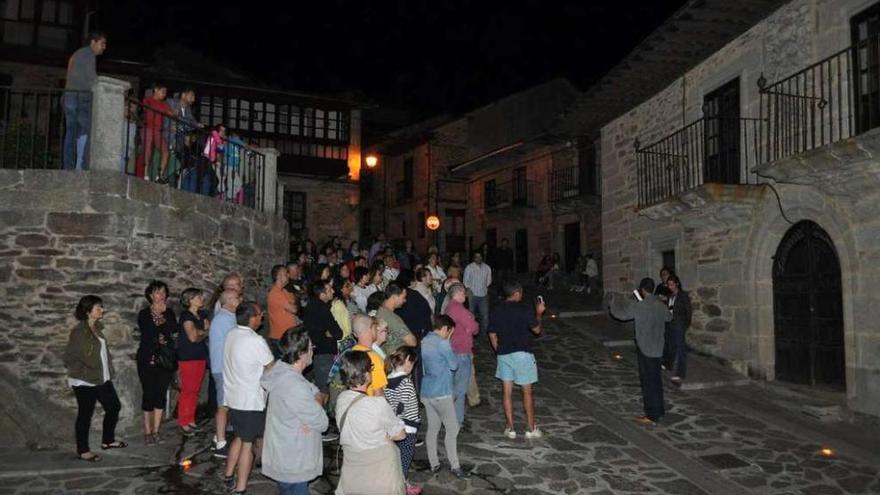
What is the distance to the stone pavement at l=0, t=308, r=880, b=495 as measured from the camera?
18.0ft

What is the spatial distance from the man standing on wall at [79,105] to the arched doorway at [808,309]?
10.4m

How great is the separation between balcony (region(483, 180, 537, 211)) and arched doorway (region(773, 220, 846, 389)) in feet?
52.6

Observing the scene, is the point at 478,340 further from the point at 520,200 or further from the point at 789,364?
the point at 520,200

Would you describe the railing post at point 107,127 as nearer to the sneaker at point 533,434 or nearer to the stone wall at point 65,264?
the stone wall at point 65,264

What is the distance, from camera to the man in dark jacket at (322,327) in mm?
6613

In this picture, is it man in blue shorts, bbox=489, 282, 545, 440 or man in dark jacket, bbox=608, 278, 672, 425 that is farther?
man in dark jacket, bbox=608, 278, 672, 425

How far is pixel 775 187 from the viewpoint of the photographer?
9.42m

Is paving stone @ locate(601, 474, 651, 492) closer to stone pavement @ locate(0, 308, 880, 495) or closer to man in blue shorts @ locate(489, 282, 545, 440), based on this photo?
stone pavement @ locate(0, 308, 880, 495)

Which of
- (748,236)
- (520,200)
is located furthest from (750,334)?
(520,200)

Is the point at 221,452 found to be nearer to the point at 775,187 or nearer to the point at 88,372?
the point at 88,372

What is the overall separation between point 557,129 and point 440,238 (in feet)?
42.5

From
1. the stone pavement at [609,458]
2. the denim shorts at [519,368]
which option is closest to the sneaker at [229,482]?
the stone pavement at [609,458]

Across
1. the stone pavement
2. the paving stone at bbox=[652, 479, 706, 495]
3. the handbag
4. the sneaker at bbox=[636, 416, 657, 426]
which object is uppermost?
the handbag

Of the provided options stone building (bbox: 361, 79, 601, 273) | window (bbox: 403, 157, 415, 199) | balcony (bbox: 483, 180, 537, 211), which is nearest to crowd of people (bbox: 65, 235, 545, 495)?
stone building (bbox: 361, 79, 601, 273)
